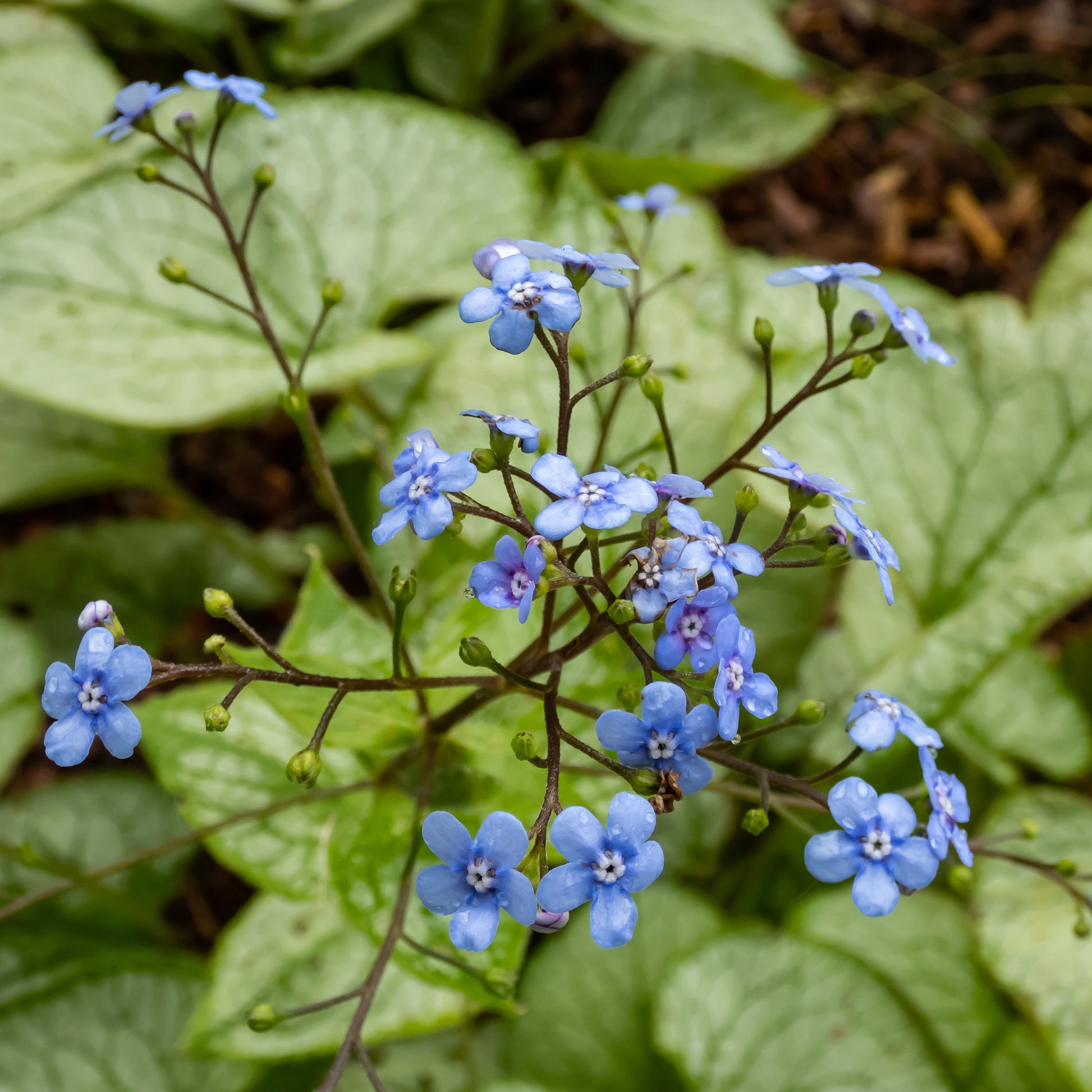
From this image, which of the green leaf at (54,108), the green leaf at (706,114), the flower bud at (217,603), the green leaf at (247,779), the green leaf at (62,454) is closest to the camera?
the flower bud at (217,603)

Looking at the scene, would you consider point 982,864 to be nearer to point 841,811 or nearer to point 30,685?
point 841,811

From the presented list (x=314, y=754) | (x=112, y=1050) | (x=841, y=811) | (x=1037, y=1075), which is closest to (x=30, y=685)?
(x=112, y=1050)

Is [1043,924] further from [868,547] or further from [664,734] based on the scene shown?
[664,734]

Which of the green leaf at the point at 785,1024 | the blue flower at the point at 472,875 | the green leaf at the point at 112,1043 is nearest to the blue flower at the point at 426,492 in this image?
the blue flower at the point at 472,875

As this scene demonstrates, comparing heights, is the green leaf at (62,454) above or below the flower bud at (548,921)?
below

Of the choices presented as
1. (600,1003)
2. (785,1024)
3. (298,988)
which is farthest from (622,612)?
(600,1003)

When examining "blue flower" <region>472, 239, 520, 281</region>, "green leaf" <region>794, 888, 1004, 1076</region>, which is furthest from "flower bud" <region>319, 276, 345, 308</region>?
"green leaf" <region>794, 888, 1004, 1076</region>

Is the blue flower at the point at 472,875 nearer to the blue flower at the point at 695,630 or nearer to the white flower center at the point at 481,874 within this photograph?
the white flower center at the point at 481,874
